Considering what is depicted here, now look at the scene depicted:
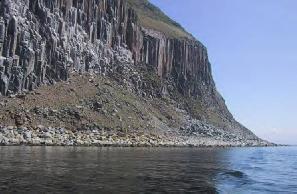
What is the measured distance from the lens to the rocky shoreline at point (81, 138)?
315 ft

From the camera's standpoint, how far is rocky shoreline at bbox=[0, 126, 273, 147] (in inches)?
3780

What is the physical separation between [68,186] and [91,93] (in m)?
105

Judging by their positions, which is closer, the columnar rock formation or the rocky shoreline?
the rocky shoreline

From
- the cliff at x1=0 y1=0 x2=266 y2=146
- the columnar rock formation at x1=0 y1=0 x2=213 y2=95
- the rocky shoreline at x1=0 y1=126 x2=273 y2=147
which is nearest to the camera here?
the rocky shoreline at x1=0 y1=126 x2=273 y2=147

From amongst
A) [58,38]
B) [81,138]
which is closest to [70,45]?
Answer: [58,38]

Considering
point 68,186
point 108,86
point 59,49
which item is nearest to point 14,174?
point 68,186

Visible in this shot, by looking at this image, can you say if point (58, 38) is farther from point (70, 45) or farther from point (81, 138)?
point (81, 138)

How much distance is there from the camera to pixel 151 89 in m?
189

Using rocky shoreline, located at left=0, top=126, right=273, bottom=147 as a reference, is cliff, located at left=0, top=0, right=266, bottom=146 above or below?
above

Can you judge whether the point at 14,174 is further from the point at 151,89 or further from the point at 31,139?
the point at 151,89

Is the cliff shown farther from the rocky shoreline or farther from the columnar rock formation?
the rocky shoreline

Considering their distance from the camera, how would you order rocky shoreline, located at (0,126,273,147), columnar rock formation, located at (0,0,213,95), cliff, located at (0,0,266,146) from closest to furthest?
1. rocky shoreline, located at (0,126,273,147)
2. columnar rock formation, located at (0,0,213,95)
3. cliff, located at (0,0,266,146)

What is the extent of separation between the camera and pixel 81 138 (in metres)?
110

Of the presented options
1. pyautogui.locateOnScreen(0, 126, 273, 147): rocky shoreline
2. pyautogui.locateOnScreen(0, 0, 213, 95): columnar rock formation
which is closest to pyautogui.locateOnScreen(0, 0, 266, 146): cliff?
pyautogui.locateOnScreen(0, 0, 213, 95): columnar rock formation
